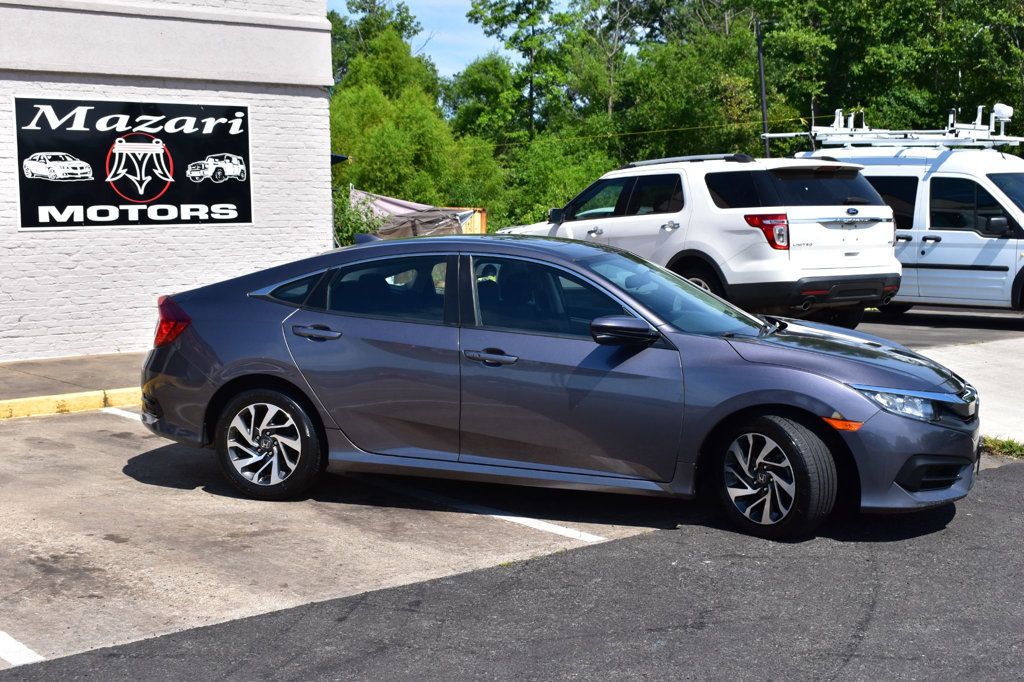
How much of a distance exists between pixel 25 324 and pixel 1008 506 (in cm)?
940

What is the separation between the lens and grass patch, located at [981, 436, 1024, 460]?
8.12 metres

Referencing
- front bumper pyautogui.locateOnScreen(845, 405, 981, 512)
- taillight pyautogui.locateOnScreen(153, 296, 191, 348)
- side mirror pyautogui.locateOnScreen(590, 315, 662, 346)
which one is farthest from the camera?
taillight pyautogui.locateOnScreen(153, 296, 191, 348)

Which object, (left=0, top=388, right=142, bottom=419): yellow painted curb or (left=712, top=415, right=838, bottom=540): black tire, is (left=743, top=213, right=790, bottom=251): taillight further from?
(left=0, top=388, right=142, bottom=419): yellow painted curb

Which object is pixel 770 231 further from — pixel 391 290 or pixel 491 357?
pixel 491 357

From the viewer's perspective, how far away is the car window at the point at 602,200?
1344 cm

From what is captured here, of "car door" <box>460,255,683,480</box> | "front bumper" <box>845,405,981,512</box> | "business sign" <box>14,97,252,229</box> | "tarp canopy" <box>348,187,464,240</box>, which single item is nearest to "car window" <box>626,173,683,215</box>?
"business sign" <box>14,97,252,229</box>

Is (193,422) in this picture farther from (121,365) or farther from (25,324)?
(25,324)

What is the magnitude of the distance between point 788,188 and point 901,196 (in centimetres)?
399

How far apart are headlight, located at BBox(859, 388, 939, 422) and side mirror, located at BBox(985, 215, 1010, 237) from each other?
9.50 metres

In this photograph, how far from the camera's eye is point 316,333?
680cm

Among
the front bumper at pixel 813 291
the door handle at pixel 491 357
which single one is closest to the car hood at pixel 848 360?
the door handle at pixel 491 357

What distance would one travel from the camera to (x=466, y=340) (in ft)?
21.3

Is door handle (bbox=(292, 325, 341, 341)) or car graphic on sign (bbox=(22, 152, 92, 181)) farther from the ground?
car graphic on sign (bbox=(22, 152, 92, 181))

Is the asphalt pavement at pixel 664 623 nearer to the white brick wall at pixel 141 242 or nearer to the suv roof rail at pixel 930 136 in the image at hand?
the white brick wall at pixel 141 242
